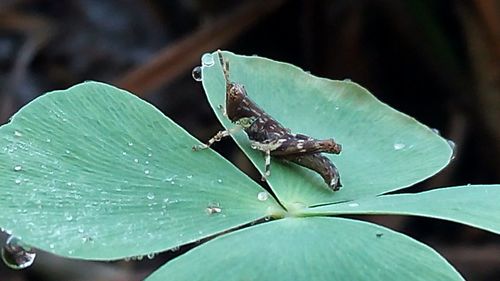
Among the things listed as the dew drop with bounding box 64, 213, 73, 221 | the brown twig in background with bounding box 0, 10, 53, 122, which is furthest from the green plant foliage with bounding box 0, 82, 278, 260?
the brown twig in background with bounding box 0, 10, 53, 122

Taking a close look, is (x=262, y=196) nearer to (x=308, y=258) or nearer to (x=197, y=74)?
(x=308, y=258)

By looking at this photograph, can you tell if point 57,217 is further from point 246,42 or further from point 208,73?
point 246,42

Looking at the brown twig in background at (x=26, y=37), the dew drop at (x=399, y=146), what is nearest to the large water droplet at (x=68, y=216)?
the dew drop at (x=399, y=146)

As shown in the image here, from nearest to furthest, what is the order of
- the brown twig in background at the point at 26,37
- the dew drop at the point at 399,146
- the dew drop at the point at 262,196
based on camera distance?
the dew drop at the point at 262,196 < the dew drop at the point at 399,146 < the brown twig in background at the point at 26,37

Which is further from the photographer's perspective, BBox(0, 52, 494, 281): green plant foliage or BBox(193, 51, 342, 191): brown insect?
BBox(193, 51, 342, 191): brown insect

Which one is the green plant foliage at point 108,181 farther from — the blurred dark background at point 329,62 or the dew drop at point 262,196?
the blurred dark background at point 329,62

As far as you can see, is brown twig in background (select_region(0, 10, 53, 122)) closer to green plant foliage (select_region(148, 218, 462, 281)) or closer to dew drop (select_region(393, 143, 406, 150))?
dew drop (select_region(393, 143, 406, 150))

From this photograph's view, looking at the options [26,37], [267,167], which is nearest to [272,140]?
[267,167]
